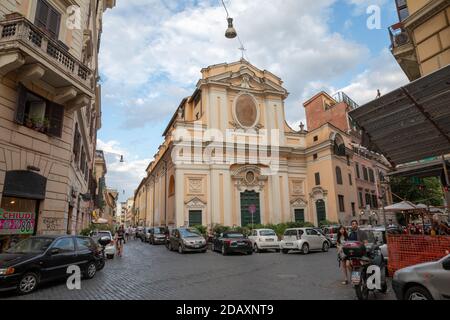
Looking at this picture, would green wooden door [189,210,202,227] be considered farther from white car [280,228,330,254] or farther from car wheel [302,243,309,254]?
car wheel [302,243,309,254]

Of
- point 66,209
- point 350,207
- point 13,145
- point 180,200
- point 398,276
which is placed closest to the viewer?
point 398,276

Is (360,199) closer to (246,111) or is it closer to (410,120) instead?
(246,111)

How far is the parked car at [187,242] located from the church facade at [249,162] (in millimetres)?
6896

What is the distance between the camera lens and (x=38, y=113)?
40.1 ft

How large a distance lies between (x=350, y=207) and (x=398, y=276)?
29192 mm

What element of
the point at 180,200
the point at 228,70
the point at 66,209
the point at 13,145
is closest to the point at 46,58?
the point at 13,145

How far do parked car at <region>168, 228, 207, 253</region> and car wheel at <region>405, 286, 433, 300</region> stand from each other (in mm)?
14935

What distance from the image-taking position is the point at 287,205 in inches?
1248

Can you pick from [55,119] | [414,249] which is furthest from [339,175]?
[55,119]

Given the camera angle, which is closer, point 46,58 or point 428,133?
point 428,133

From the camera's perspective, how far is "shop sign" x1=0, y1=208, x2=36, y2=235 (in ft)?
34.1
